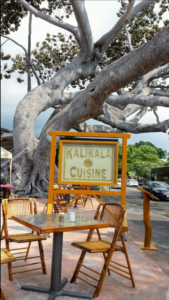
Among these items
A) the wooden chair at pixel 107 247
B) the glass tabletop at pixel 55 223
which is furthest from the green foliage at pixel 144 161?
the glass tabletop at pixel 55 223

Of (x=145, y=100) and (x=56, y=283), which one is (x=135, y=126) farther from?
(x=56, y=283)

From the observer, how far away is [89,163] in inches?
183

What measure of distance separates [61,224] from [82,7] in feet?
36.2

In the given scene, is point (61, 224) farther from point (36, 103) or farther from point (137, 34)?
point (137, 34)

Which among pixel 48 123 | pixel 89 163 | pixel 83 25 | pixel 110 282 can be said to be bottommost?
pixel 110 282

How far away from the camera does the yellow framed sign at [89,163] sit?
463 centimetres

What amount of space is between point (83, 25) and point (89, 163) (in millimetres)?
9744

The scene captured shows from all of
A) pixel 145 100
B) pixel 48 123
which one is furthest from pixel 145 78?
pixel 48 123

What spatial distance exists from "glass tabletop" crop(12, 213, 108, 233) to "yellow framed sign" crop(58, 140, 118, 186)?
3.72ft

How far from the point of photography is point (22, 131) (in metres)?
13.5

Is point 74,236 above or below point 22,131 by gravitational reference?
below

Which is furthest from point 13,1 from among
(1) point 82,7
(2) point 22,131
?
(2) point 22,131

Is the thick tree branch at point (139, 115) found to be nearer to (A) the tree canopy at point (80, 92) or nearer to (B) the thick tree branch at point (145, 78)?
(A) the tree canopy at point (80, 92)

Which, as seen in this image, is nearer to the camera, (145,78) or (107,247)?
(107,247)
